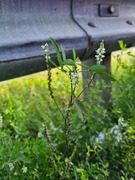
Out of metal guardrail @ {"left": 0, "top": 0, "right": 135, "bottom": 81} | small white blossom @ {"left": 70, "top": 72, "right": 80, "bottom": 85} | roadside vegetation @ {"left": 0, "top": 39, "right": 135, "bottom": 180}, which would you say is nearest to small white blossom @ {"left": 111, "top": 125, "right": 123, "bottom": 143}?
roadside vegetation @ {"left": 0, "top": 39, "right": 135, "bottom": 180}

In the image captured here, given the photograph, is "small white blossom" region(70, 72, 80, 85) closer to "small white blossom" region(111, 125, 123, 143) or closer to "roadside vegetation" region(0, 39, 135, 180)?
"roadside vegetation" region(0, 39, 135, 180)

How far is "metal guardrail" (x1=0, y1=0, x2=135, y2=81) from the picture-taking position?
6.59ft

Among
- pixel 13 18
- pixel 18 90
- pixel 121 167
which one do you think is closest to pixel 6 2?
pixel 13 18

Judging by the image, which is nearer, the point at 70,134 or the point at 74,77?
the point at 74,77

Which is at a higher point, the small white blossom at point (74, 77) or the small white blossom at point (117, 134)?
the small white blossom at point (74, 77)

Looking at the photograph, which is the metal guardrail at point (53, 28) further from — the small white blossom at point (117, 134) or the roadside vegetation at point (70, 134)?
the small white blossom at point (117, 134)

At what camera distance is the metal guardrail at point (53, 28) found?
2.01 metres

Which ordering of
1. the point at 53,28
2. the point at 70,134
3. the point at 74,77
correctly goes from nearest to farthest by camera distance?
the point at 74,77 → the point at 70,134 → the point at 53,28

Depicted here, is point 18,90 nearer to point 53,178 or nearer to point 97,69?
point 53,178

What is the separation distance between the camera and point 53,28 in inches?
90.1

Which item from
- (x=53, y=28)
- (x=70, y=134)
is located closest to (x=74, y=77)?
(x=70, y=134)

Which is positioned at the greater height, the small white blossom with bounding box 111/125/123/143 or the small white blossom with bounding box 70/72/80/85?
the small white blossom with bounding box 70/72/80/85

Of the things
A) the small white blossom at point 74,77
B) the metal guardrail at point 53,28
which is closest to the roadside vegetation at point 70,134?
the small white blossom at point 74,77

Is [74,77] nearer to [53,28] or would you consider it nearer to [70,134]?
[70,134]
